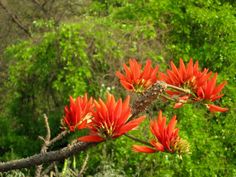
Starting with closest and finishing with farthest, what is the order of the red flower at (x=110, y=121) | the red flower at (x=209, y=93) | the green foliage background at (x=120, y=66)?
the red flower at (x=110, y=121) < the red flower at (x=209, y=93) < the green foliage background at (x=120, y=66)

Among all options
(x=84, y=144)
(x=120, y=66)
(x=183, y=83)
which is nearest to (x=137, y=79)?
(x=183, y=83)

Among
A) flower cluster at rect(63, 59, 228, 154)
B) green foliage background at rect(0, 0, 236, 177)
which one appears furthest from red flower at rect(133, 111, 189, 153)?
green foliage background at rect(0, 0, 236, 177)

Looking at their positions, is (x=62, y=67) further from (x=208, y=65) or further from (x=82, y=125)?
(x=82, y=125)

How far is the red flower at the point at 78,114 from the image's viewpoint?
1.32 metres

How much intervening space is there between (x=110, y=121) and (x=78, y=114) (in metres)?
0.20

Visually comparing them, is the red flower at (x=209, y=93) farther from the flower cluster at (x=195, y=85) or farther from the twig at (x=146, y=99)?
the twig at (x=146, y=99)

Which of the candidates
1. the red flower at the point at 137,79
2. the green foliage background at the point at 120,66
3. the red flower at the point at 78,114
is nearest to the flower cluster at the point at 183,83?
the red flower at the point at 137,79

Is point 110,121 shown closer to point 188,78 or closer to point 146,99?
point 146,99

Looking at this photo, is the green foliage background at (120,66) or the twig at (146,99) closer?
the twig at (146,99)

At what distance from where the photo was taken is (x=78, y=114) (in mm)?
1326

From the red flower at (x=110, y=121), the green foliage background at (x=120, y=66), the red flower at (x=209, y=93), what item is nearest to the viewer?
the red flower at (x=110, y=121)

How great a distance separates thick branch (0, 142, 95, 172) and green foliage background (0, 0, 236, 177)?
4.29 m

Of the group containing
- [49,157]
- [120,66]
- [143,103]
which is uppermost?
[120,66]

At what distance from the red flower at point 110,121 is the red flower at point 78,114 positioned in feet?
0.44
